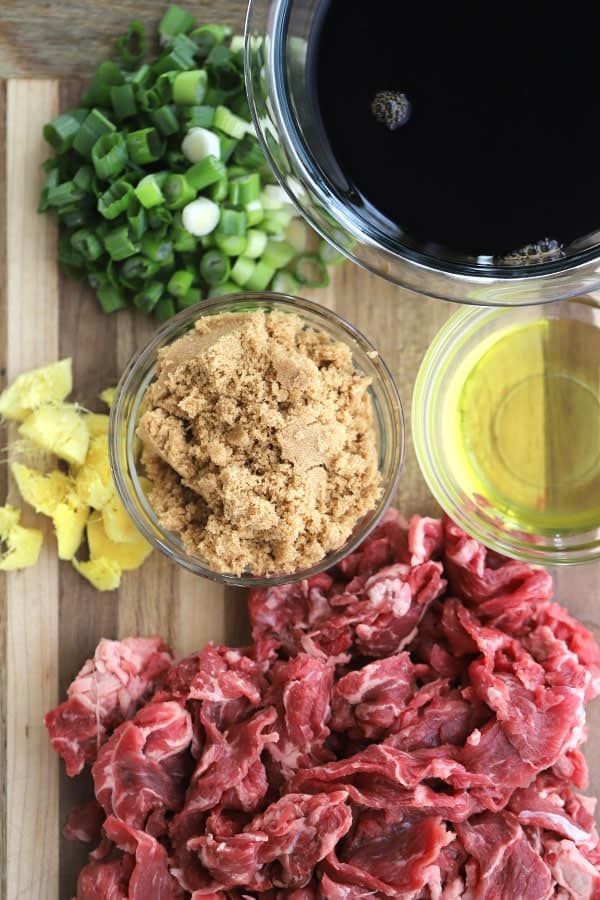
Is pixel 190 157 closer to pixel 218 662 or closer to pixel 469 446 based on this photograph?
pixel 469 446

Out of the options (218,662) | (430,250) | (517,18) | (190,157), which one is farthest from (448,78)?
(218,662)

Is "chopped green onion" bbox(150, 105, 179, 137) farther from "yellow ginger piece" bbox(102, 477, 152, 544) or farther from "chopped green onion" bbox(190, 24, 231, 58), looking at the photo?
"yellow ginger piece" bbox(102, 477, 152, 544)

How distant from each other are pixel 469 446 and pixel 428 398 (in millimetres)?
172

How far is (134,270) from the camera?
2.29m

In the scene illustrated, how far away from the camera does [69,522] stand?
231cm

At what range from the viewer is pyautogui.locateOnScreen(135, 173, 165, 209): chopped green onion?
2223mm

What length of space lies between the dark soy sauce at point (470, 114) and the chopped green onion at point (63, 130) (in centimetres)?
69

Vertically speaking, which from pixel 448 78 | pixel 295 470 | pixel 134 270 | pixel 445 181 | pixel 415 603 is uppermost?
pixel 448 78

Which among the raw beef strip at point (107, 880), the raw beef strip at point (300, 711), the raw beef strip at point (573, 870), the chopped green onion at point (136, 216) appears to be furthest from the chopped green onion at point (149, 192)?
the raw beef strip at point (573, 870)

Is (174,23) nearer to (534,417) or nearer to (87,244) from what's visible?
(87,244)

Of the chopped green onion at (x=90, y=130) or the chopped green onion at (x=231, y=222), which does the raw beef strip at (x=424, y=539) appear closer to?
the chopped green onion at (x=231, y=222)

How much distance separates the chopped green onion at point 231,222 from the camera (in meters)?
2.29

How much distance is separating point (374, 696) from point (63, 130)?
1.50 m

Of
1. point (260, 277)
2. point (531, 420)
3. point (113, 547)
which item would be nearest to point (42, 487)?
point (113, 547)
